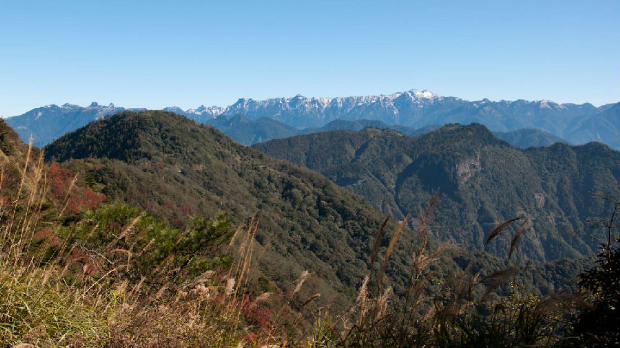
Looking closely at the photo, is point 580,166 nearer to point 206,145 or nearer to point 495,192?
point 495,192

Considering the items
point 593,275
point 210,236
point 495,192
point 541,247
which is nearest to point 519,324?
point 593,275

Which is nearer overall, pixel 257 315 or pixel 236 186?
pixel 257 315

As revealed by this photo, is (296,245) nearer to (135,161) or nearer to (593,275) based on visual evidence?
(135,161)

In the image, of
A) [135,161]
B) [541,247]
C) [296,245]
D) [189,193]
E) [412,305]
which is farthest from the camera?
[541,247]

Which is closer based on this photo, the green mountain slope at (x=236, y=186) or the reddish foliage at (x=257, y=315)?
the reddish foliage at (x=257, y=315)

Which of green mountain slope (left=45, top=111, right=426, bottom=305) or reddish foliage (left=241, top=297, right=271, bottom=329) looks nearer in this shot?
reddish foliage (left=241, top=297, right=271, bottom=329)

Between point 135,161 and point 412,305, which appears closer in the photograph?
point 412,305

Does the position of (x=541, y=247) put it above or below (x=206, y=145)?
below

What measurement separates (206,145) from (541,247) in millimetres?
135661

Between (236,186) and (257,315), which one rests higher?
(257,315)

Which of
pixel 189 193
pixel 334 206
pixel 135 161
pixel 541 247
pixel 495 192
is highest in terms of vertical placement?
pixel 135 161

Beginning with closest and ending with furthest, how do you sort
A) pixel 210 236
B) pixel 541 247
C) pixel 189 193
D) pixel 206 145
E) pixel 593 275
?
pixel 593 275
pixel 210 236
pixel 189 193
pixel 206 145
pixel 541 247

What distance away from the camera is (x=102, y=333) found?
2.02m

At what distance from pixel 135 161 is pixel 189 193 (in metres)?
25.2
